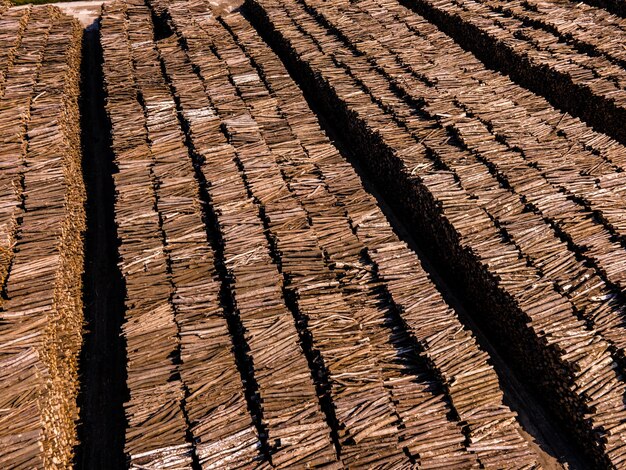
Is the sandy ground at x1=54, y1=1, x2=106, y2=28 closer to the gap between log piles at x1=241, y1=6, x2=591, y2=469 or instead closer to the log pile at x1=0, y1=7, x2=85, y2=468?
the log pile at x1=0, y1=7, x2=85, y2=468

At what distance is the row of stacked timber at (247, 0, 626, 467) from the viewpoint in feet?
33.0

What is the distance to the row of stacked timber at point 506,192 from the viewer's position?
1007cm

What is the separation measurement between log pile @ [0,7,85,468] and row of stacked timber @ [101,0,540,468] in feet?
5.24

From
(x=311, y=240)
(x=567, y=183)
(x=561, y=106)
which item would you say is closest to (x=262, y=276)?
(x=311, y=240)

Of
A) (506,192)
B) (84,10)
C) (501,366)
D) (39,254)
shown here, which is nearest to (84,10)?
(84,10)

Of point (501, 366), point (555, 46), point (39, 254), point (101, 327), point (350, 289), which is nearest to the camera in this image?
point (350, 289)

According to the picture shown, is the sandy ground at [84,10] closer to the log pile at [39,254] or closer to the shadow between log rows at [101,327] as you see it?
the log pile at [39,254]

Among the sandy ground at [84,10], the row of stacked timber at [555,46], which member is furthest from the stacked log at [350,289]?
the sandy ground at [84,10]

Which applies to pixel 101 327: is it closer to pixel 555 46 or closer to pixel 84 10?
pixel 555 46

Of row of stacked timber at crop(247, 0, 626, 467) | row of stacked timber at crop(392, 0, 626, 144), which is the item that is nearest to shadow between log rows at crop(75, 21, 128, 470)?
row of stacked timber at crop(247, 0, 626, 467)

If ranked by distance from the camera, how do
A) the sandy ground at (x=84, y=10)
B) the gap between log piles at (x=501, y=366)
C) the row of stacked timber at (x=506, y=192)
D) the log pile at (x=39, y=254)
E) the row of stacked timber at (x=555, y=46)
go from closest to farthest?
the log pile at (x=39, y=254)
the row of stacked timber at (x=506, y=192)
the gap between log piles at (x=501, y=366)
the row of stacked timber at (x=555, y=46)
the sandy ground at (x=84, y=10)

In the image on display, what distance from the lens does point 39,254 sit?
1206 centimetres

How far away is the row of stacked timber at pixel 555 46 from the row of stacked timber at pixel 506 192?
2414mm

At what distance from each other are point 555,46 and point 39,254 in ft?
61.0
